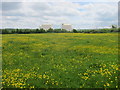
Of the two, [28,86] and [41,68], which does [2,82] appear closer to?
[28,86]

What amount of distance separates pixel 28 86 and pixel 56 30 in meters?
66.6

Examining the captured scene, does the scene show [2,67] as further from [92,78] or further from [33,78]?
[92,78]

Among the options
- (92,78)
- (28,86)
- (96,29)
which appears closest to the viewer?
(28,86)

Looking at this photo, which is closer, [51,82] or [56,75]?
[51,82]

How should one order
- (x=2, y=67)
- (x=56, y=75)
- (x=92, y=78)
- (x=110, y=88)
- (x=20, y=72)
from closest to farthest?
1. (x=110, y=88)
2. (x=92, y=78)
3. (x=56, y=75)
4. (x=20, y=72)
5. (x=2, y=67)

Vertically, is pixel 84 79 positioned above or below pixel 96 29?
below

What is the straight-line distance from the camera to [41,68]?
43.4 feet

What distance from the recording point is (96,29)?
243 feet

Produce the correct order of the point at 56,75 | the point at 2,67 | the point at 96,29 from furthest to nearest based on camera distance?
the point at 96,29, the point at 2,67, the point at 56,75

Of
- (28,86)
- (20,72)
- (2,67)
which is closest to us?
(28,86)

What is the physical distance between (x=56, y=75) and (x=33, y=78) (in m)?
1.61

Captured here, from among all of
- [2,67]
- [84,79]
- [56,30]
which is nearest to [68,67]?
[84,79]

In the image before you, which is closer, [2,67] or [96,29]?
[2,67]

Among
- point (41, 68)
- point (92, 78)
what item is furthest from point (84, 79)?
point (41, 68)
